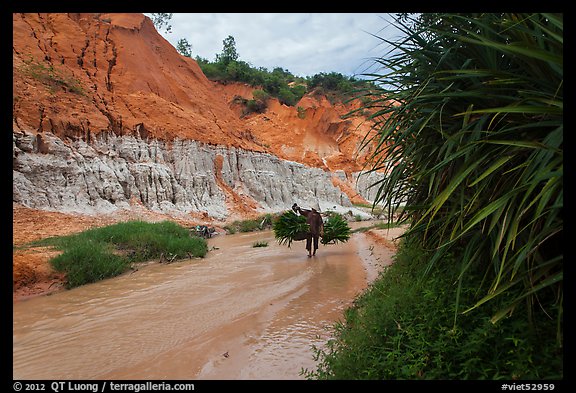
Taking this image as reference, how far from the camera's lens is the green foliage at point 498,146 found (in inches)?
70.4

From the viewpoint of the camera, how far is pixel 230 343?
145 inches

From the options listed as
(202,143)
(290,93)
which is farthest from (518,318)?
(290,93)

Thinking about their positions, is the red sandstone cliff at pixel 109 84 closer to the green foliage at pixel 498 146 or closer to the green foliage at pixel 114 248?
the green foliage at pixel 114 248

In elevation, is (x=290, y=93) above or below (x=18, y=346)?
above

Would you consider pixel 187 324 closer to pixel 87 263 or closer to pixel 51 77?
pixel 87 263

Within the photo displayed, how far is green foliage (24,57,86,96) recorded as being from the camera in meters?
17.0

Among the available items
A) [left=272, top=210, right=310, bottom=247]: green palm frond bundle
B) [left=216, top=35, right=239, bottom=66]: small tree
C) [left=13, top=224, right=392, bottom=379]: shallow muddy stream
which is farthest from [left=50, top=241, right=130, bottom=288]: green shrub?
[left=216, top=35, right=239, bottom=66]: small tree

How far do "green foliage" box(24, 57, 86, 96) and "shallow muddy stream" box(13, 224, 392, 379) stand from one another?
15.9 meters

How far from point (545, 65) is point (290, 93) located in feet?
155

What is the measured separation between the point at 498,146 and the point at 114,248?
9.32 meters

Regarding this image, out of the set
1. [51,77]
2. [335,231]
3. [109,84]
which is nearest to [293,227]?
[335,231]

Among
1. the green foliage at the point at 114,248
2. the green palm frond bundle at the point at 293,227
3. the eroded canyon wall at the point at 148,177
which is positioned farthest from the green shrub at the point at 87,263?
the eroded canyon wall at the point at 148,177

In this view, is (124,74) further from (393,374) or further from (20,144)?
(393,374)

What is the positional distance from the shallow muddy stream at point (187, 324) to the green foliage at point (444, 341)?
0.81 metres
